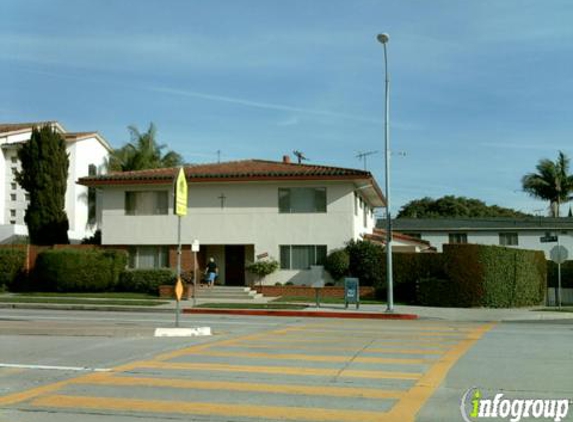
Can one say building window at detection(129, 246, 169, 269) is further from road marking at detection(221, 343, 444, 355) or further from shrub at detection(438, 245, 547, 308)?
road marking at detection(221, 343, 444, 355)

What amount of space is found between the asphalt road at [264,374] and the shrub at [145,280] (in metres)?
17.2

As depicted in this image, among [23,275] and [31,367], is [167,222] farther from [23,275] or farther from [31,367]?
[31,367]

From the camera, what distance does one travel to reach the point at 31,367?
10.6 m

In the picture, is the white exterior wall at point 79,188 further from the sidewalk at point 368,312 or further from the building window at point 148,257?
the sidewalk at point 368,312

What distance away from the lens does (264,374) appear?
32.9 ft

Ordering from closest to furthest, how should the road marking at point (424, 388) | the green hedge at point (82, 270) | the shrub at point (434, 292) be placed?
the road marking at point (424, 388) < the shrub at point (434, 292) < the green hedge at point (82, 270)

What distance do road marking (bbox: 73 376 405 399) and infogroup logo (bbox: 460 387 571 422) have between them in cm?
93

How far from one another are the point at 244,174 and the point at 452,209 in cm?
5919

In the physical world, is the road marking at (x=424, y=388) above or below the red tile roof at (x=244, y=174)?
below

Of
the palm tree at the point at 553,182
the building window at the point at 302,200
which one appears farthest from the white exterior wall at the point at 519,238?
the building window at the point at 302,200

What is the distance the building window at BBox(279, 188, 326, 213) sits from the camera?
1341 inches

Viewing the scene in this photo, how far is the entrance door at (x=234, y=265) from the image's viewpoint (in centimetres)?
3594

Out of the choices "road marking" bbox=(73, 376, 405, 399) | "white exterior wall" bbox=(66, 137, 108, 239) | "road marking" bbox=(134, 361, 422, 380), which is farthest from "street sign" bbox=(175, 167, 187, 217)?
"white exterior wall" bbox=(66, 137, 108, 239)

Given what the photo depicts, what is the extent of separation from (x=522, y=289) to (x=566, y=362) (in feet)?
68.6
